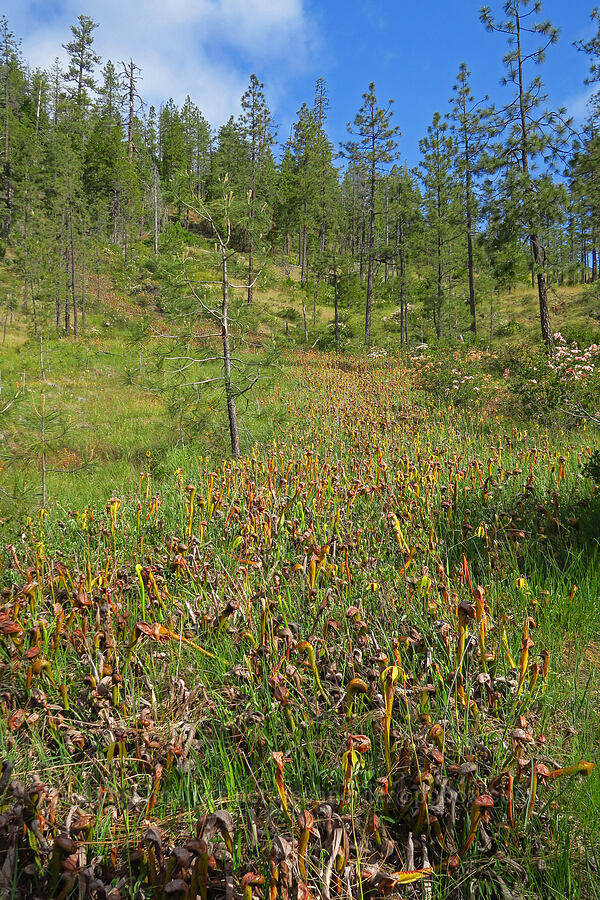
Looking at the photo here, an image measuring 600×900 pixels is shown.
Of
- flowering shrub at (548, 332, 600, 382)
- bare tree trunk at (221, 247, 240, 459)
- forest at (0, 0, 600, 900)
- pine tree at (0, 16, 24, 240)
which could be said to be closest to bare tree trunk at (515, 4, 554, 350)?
flowering shrub at (548, 332, 600, 382)

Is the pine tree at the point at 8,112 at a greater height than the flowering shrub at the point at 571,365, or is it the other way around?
the pine tree at the point at 8,112

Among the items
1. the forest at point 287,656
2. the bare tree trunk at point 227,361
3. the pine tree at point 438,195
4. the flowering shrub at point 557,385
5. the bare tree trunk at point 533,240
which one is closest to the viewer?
the forest at point 287,656

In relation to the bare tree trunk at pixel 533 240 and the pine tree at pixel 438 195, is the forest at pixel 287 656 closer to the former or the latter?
the bare tree trunk at pixel 533 240

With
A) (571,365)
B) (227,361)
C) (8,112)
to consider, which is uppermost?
(8,112)

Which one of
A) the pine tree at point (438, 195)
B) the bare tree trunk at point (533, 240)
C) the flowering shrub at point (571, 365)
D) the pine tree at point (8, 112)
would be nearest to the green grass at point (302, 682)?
the flowering shrub at point (571, 365)

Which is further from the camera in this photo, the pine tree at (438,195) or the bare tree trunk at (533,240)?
the pine tree at (438,195)

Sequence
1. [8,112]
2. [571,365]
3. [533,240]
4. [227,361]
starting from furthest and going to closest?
[8,112]
[533,240]
[571,365]
[227,361]

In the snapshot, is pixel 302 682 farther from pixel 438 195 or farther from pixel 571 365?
pixel 438 195

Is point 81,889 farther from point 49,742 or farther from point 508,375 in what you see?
point 508,375

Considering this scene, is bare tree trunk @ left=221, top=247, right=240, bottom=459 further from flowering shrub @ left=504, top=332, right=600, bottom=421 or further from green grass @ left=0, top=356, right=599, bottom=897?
flowering shrub @ left=504, top=332, right=600, bottom=421

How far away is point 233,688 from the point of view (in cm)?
194

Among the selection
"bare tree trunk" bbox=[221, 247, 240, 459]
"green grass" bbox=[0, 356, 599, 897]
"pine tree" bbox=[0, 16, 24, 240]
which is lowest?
"green grass" bbox=[0, 356, 599, 897]

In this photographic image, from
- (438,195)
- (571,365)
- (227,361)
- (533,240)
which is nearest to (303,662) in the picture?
(227,361)

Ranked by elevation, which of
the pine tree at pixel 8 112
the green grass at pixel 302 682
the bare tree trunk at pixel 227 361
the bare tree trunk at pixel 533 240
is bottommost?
the green grass at pixel 302 682
